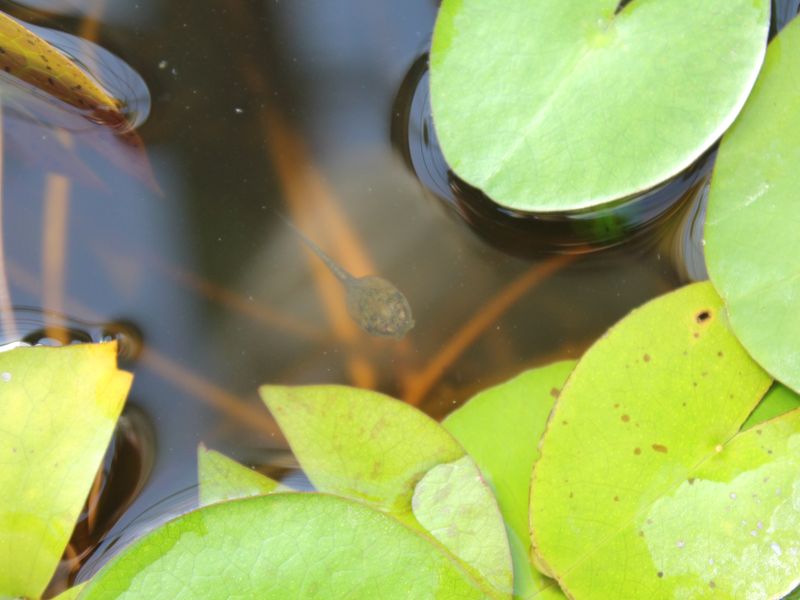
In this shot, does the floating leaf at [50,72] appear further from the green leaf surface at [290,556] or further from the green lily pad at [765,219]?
the green lily pad at [765,219]

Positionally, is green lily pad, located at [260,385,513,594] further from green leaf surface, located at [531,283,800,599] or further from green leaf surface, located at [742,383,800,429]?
green leaf surface, located at [742,383,800,429]

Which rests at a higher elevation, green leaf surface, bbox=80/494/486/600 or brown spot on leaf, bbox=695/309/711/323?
brown spot on leaf, bbox=695/309/711/323

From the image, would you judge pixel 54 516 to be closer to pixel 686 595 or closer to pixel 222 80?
pixel 222 80

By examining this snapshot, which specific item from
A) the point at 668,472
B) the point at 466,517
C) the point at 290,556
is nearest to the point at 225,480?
the point at 290,556

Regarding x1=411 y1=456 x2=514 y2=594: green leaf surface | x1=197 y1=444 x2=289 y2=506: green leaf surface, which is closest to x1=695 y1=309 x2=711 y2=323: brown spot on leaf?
x1=411 y1=456 x2=514 y2=594: green leaf surface

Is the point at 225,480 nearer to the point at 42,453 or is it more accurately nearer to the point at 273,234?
the point at 42,453

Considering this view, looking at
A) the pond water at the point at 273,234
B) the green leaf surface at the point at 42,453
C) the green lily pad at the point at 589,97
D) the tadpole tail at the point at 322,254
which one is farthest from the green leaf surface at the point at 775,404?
the green leaf surface at the point at 42,453
